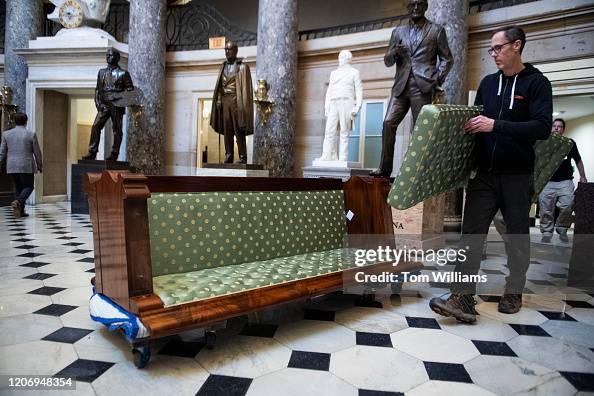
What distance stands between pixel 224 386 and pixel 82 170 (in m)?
6.75

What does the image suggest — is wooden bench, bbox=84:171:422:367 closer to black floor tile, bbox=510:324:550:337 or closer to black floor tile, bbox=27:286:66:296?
black floor tile, bbox=510:324:550:337

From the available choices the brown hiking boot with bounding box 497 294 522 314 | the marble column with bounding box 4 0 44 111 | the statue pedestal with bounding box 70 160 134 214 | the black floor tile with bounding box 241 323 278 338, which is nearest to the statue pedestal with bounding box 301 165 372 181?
the brown hiking boot with bounding box 497 294 522 314

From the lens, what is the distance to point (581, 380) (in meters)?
1.85

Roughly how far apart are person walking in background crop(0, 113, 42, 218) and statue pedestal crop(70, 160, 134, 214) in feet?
2.40

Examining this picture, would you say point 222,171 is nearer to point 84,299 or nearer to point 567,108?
point 84,299

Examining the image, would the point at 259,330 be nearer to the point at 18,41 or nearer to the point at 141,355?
the point at 141,355

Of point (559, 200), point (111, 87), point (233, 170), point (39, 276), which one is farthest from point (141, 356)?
point (111, 87)

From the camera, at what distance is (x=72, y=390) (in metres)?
1.65

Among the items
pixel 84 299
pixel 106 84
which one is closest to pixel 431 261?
pixel 84 299

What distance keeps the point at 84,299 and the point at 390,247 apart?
7.11 feet

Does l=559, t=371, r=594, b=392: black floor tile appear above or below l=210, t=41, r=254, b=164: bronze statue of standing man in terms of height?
below

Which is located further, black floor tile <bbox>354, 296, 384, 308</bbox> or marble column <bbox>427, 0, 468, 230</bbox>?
marble column <bbox>427, 0, 468, 230</bbox>

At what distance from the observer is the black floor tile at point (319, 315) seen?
2.60 metres

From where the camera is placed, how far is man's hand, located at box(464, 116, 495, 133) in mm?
2317
